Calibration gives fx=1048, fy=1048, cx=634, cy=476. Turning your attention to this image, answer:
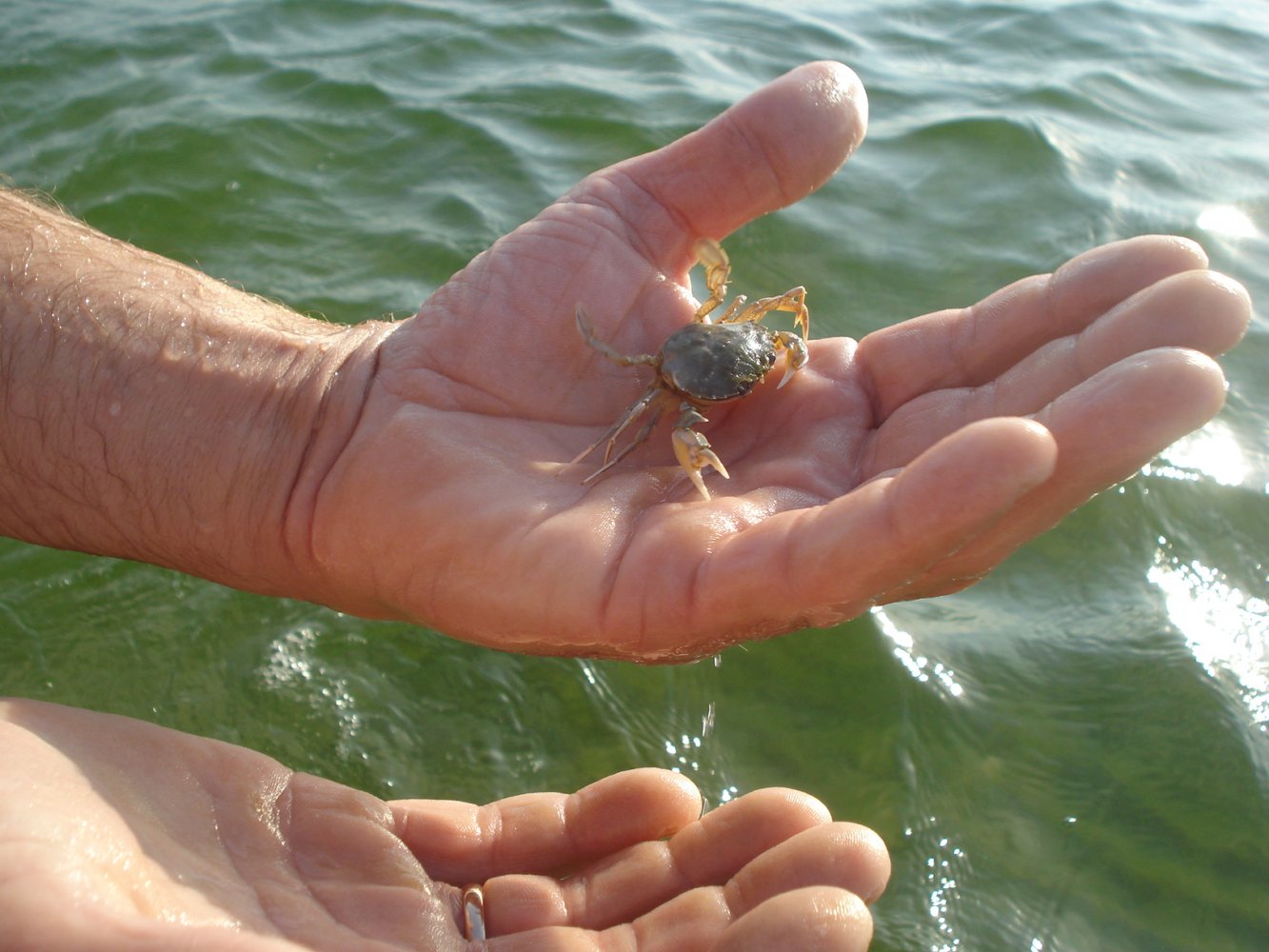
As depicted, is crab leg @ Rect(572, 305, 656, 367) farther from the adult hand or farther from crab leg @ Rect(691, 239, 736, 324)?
crab leg @ Rect(691, 239, 736, 324)

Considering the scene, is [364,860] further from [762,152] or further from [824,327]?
[824,327]

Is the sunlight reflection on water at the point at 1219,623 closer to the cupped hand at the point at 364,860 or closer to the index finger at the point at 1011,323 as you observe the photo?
the index finger at the point at 1011,323

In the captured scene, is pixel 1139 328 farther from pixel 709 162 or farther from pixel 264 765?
pixel 264 765

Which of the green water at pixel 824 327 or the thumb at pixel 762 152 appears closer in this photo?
the green water at pixel 824 327

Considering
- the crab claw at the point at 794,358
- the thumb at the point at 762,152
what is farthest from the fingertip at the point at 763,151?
the crab claw at the point at 794,358

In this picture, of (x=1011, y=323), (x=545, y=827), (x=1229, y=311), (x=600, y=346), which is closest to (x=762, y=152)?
(x=600, y=346)

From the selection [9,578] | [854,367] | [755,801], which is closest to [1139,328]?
[854,367]

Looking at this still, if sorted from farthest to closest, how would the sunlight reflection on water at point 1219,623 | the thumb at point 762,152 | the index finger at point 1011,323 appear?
the sunlight reflection on water at point 1219,623 < the thumb at point 762,152 < the index finger at point 1011,323
